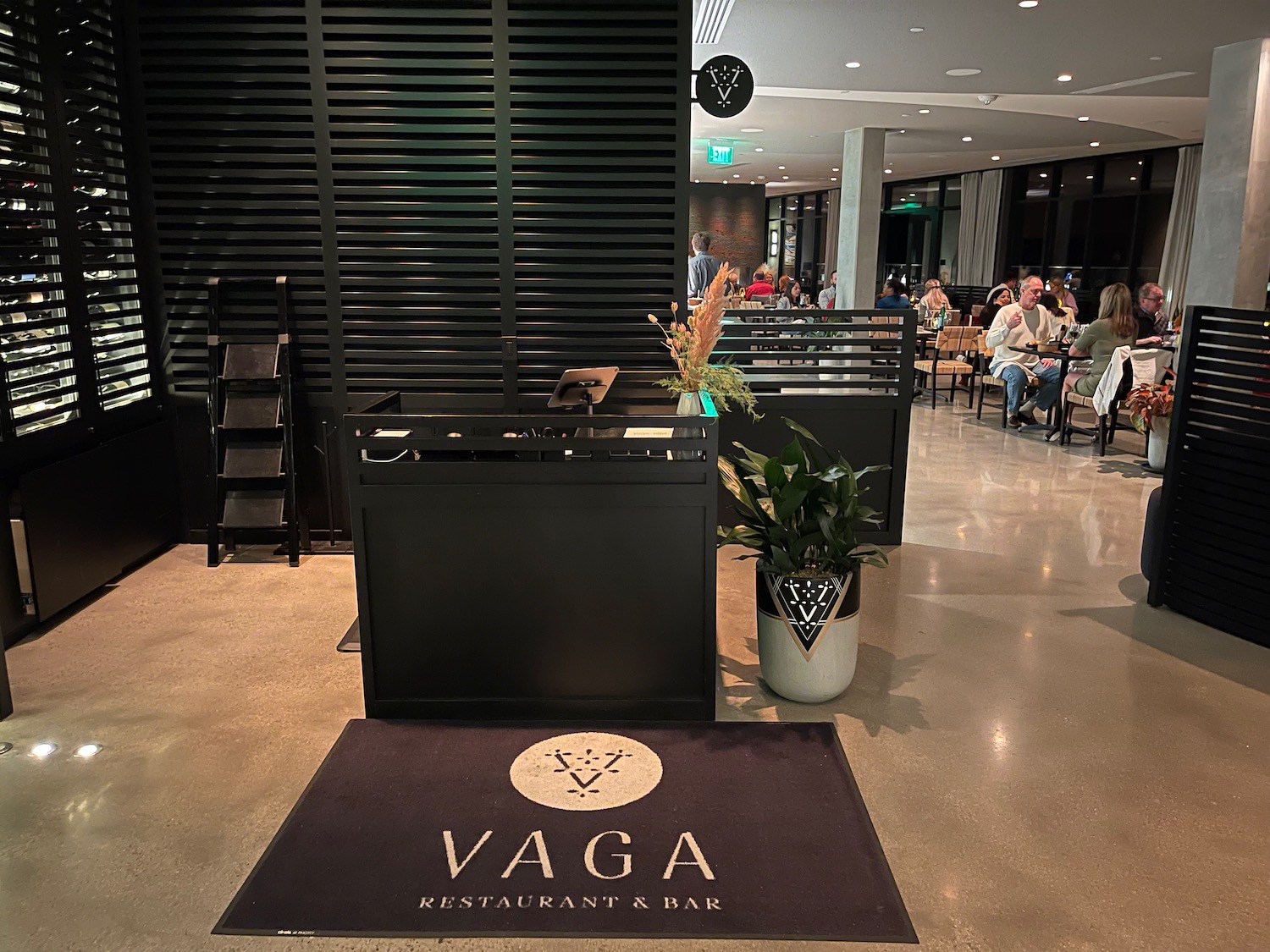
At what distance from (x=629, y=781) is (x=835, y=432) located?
2.92m

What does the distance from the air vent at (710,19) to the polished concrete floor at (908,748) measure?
3674 mm

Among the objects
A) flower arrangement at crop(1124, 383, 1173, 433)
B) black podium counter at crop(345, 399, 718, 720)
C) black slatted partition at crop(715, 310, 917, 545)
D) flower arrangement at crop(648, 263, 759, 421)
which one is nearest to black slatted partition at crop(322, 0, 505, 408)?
black slatted partition at crop(715, 310, 917, 545)

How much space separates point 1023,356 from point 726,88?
469 cm

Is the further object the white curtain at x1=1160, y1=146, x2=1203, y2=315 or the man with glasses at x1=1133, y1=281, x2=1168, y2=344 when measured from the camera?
the white curtain at x1=1160, y1=146, x2=1203, y2=315

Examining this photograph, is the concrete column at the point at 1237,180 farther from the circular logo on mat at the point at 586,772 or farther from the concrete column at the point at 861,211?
the circular logo on mat at the point at 586,772

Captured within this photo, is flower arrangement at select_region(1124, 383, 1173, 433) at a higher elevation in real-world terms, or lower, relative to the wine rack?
lower

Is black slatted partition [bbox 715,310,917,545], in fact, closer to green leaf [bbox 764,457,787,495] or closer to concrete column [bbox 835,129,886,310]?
green leaf [bbox 764,457,787,495]

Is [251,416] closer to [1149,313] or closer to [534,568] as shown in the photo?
[534,568]

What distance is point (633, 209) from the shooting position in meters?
4.91

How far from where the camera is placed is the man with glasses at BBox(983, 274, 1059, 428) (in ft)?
28.9

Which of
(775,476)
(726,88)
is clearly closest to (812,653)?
(775,476)

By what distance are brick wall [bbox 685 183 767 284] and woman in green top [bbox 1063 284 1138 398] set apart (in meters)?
13.2

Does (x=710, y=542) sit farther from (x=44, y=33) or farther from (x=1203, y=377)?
(x=44, y=33)

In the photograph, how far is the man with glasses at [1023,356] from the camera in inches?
347
